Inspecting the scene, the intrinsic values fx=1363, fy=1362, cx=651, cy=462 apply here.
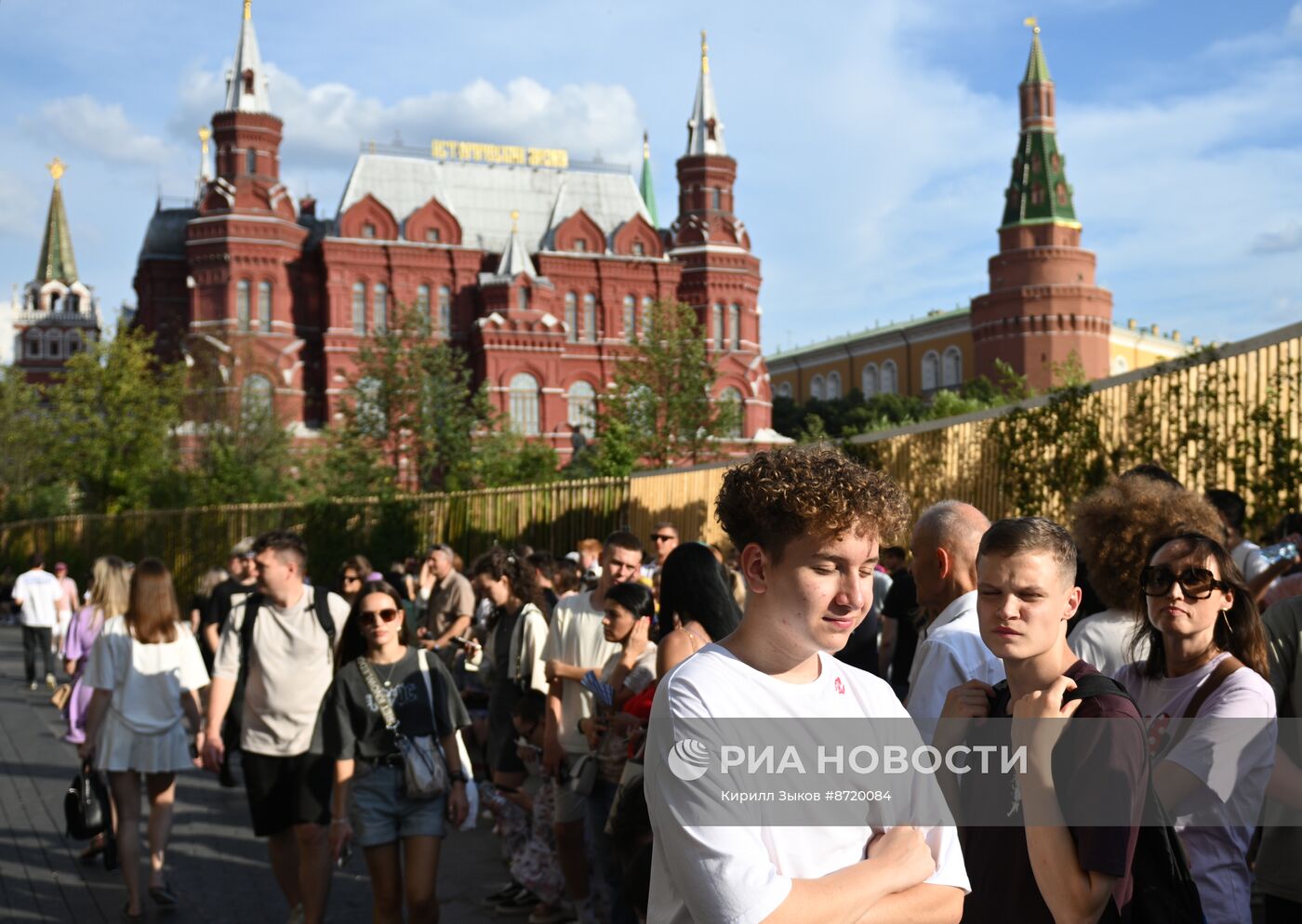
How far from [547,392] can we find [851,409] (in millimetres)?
24093

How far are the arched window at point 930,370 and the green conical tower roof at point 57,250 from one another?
62.1 meters

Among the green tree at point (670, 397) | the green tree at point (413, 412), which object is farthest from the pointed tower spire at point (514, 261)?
the green tree at point (670, 397)

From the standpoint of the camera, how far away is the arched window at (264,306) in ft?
195

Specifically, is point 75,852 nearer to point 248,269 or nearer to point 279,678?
point 279,678

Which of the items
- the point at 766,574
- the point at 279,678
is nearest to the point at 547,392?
the point at 279,678

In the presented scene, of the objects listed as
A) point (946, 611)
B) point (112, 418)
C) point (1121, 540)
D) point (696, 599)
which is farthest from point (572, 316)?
point (946, 611)

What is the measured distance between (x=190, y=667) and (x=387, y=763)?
2.45 metres

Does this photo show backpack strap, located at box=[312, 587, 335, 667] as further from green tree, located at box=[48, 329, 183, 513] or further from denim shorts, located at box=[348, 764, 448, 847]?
green tree, located at box=[48, 329, 183, 513]

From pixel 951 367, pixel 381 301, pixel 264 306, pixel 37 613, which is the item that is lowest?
pixel 37 613

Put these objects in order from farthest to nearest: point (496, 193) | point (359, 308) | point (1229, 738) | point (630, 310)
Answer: point (496, 193) < point (630, 310) < point (359, 308) < point (1229, 738)

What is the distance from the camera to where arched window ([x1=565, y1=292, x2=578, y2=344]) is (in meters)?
64.2

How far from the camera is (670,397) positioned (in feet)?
117

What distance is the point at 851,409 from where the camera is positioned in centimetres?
7900

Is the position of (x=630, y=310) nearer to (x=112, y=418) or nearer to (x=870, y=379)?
(x=112, y=418)
